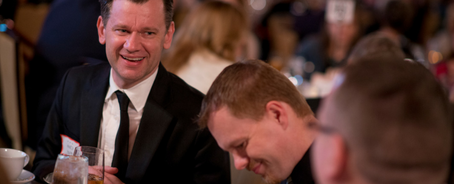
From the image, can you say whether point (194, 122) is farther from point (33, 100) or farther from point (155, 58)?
point (33, 100)

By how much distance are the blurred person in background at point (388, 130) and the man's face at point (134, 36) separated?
0.88 meters

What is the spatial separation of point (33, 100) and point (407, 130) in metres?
2.85

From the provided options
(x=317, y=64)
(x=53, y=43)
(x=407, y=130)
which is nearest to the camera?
(x=407, y=130)

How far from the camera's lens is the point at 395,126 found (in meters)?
0.78

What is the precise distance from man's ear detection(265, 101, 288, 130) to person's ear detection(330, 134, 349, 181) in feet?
1.63

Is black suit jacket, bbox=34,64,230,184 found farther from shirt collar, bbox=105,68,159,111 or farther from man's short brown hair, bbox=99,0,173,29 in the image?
man's short brown hair, bbox=99,0,173,29

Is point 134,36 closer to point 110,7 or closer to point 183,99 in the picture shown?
point 110,7

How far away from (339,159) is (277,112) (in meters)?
0.52

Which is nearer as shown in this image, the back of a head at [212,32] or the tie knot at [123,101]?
the tie knot at [123,101]

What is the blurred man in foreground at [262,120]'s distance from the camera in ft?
4.36

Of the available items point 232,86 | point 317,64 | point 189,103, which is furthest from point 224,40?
point 317,64

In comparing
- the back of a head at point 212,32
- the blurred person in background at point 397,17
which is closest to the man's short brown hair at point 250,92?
the back of a head at point 212,32

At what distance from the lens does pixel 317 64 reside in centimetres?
467

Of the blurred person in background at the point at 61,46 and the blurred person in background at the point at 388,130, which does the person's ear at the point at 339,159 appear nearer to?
the blurred person in background at the point at 388,130
